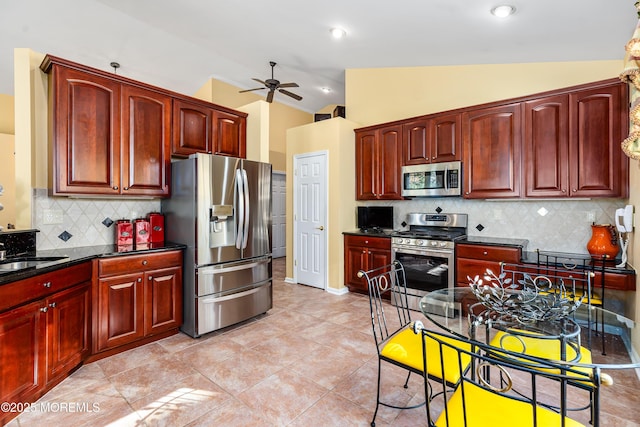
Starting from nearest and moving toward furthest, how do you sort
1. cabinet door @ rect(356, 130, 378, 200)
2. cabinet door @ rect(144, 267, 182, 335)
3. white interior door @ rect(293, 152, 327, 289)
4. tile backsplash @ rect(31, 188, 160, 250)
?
tile backsplash @ rect(31, 188, 160, 250)
cabinet door @ rect(144, 267, 182, 335)
cabinet door @ rect(356, 130, 378, 200)
white interior door @ rect(293, 152, 327, 289)

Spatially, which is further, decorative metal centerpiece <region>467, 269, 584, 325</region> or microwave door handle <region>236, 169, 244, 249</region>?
microwave door handle <region>236, 169, 244, 249</region>

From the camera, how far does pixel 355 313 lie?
3781mm

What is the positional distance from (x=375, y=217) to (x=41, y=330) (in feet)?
12.8

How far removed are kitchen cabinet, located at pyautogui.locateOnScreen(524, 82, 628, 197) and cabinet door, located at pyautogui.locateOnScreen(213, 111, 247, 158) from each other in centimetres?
332

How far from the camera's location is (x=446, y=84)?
4.36m

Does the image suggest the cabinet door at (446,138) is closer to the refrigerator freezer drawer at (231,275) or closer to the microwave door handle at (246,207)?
the microwave door handle at (246,207)

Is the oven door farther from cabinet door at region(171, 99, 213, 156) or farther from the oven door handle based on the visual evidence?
cabinet door at region(171, 99, 213, 156)

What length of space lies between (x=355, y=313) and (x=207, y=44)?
14.9 ft

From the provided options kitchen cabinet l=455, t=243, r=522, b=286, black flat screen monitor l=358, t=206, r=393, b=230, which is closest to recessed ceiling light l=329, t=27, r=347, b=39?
black flat screen monitor l=358, t=206, r=393, b=230

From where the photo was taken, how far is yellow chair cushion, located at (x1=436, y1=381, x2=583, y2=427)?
1168 mm

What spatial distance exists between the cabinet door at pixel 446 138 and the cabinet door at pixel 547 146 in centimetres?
71

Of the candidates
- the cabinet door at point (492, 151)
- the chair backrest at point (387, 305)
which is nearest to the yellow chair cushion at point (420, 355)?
the chair backrest at point (387, 305)

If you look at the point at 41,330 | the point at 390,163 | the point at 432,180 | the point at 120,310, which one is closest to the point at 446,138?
the point at 432,180

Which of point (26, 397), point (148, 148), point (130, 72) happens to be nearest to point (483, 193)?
point (148, 148)
